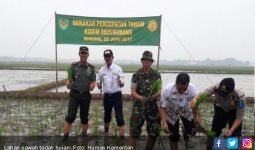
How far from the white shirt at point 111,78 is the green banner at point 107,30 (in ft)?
16.4

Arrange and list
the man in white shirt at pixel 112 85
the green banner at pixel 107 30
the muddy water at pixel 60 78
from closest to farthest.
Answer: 1. the man in white shirt at pixel 112 85
2. the green banner at pixel 107 30
3. the muddy water at pixel 60 78

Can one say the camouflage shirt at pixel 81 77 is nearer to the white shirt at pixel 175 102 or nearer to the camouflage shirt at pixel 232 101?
the white shirt at pixel 175 102

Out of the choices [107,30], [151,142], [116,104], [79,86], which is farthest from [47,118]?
[107,30]

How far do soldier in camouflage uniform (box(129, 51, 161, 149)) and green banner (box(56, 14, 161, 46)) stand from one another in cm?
595

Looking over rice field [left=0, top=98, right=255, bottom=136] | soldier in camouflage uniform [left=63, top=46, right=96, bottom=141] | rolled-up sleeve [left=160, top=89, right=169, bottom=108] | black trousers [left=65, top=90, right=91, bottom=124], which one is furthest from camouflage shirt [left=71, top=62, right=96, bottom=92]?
rolled-up sleeve [left=160, top=89, right=169, bottom=108]

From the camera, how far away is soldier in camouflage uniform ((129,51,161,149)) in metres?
4.79

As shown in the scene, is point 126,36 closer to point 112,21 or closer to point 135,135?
point 112,21

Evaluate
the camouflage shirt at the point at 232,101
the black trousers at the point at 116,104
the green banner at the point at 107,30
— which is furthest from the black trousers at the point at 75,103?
the green banner at the point at 107,30

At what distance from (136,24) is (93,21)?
1567 mm

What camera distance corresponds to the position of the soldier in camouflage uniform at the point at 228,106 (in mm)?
4316

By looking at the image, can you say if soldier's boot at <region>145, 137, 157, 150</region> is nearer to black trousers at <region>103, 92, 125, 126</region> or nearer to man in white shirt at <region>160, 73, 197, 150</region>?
man in white shirt at <region>160, 73, 197, 150</region>

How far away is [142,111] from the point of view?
16.0 ft

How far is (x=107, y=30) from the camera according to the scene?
1095 centimetres

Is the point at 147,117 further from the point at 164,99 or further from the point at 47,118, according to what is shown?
the point at 47,118
